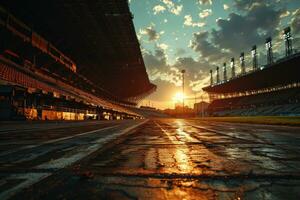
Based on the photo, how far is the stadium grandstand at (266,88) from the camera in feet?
209

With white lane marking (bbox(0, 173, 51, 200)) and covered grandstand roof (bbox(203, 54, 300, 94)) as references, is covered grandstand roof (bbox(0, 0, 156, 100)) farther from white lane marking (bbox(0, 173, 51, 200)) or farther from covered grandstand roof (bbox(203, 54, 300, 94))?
covered grandstand roof (bbox(203, 54, 300, 94))

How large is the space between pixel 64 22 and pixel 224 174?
39.0m

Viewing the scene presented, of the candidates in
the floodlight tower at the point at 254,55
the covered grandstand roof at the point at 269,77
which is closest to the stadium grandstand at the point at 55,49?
the covered grandstand roof at the point at 269,77

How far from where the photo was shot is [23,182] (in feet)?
8.62

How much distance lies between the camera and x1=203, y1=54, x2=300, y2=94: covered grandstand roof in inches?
2454

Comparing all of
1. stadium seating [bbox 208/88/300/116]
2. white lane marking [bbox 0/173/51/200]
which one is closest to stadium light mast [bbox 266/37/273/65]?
stadium seating [bbox 208/88/300/116]

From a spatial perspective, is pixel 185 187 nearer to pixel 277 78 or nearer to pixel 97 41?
pixel 97 41

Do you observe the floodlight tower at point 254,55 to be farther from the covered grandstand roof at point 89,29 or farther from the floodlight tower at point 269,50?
the covered grandstand roof at point 89,29

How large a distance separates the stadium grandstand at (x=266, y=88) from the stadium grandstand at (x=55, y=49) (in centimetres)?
3535

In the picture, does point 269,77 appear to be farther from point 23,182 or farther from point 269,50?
point 23,182

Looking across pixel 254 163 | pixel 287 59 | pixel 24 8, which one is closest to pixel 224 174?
pixel 254 163

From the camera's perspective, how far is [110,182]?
2.73m

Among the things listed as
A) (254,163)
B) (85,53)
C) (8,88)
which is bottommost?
(254,163)

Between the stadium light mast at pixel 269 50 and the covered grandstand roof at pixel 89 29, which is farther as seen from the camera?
the stadium light mast at pixel 269 50
